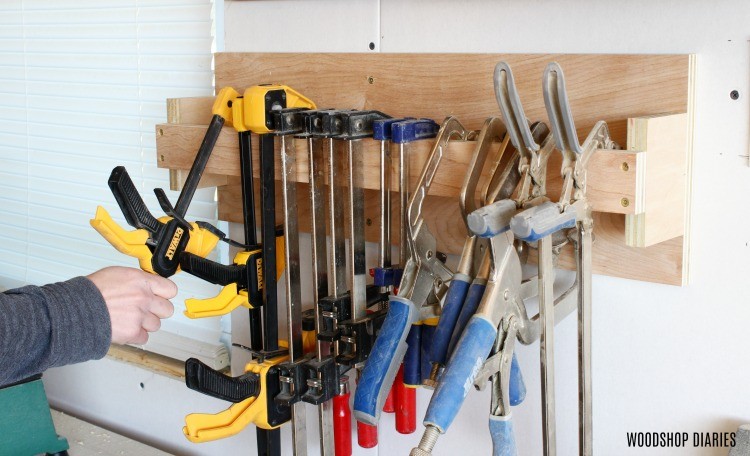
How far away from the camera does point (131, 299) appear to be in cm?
107

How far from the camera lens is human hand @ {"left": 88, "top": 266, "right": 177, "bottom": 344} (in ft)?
3.47

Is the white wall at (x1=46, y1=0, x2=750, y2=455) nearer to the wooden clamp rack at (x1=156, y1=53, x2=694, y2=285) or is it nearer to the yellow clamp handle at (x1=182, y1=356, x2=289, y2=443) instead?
the wooden clamp rack at (x1=156, y1=53, x2=694, y2=285)

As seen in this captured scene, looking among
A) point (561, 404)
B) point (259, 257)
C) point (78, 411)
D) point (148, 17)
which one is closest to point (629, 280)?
point (561, 404)

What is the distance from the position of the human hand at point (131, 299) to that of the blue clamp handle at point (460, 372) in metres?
0.39

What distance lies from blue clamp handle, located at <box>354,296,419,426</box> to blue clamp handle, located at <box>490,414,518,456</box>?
0.14m

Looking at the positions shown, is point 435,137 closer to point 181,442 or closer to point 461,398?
point 461,398

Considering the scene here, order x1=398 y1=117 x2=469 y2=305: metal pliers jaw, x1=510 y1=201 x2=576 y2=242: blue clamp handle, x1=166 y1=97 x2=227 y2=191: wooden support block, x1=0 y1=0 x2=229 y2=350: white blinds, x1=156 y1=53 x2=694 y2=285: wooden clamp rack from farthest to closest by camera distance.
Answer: x1=0 y1=0 x2=229 y2=350: white blinds, x1=166 y1=97 x2=227 y2=191: wooden support block, x1=398 y1=117 x2=469 y2=305: metal pliers jaw, x1=156 y1=53 x2=694 y2=285: wooden clamp rack, x1=510 y1=201 x2=576 y2=242: blue clamp handle

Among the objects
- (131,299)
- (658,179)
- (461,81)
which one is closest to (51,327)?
(131,299)

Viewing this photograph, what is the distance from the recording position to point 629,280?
1.10 meters

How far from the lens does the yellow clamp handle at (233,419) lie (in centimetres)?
116

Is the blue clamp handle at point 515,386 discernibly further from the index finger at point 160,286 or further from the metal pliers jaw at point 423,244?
the index finger at point 160,286

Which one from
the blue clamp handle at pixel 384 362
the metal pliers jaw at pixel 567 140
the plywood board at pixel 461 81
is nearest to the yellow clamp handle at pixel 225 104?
the plywood board at pixel 461 81

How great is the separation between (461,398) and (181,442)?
1030 millimetres

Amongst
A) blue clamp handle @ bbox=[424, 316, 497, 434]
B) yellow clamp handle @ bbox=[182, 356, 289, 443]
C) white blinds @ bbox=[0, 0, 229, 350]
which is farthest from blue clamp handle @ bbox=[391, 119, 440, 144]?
white blinds @ bbox=[0, 0, 229, 350]
